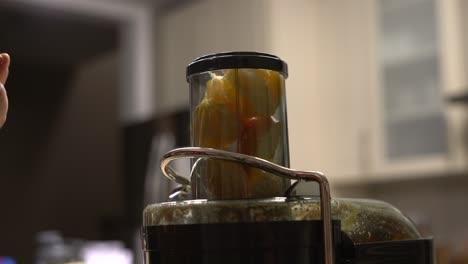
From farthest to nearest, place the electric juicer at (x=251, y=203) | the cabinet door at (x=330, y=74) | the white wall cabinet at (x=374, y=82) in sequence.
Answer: the cabinet door at (x=330, y=74), the white wall cabinet at (x=374, y=82), the electric juicer at (x=251, y=203)

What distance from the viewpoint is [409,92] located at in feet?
8.23

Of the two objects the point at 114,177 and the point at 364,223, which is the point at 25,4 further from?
the point at 364,223

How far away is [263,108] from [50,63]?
4128mm

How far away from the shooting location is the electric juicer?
377 mm

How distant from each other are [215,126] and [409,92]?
2.20 metres

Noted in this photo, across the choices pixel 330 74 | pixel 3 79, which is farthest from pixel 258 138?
pixel 330 74

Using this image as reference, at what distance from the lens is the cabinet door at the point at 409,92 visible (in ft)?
7.83

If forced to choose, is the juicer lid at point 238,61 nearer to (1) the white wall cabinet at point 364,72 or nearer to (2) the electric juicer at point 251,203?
(2) the electric juicer at point 251,203

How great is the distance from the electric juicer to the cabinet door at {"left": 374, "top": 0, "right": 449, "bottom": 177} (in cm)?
199

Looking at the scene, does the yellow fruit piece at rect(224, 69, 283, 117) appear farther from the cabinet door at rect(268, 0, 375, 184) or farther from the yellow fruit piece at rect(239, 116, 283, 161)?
the cabinet door at rect(268, 0, 375, 184)

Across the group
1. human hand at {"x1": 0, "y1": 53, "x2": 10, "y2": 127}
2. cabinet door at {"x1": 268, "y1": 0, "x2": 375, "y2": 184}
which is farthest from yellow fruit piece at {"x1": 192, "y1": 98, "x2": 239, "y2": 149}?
cabinet door at {"x1": 268, "y1": 0, "x2": 375, "y2": 184}

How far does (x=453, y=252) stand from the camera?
7.92 ft

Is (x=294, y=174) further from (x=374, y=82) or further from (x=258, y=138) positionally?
(x=374, y=82)

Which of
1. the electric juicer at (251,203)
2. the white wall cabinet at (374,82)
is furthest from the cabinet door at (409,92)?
the electric juicer at (251,203)
